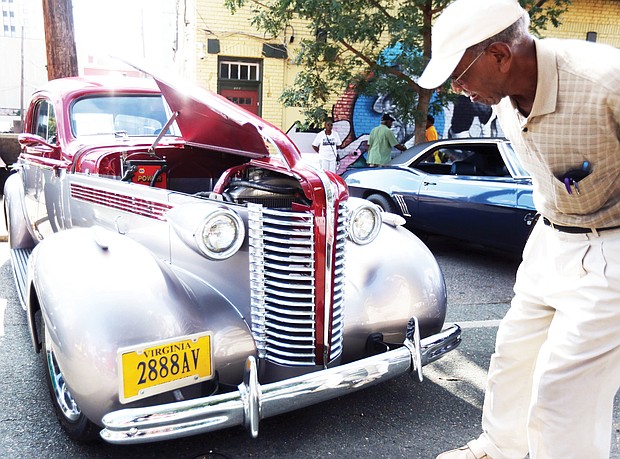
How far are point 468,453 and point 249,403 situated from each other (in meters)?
A: 0.92

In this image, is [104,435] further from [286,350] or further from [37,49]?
[37,49]

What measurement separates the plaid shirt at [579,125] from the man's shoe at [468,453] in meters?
1.01

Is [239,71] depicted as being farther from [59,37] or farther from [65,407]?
[65,407]

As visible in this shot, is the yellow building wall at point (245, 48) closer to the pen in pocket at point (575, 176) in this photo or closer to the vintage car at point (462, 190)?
the vintage car at point (462, 190)

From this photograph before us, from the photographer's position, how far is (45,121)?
A: 14.4 ft

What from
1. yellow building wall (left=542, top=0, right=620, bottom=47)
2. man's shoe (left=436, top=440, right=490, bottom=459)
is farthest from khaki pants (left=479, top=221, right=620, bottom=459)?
yellow building wall (left=542, top=0, right=620, bottom=47)

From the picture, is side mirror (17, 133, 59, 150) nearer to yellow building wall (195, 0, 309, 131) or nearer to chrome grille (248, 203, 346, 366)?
chrome grille (248, 203, 346, 366)

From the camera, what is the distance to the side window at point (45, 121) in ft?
13.5

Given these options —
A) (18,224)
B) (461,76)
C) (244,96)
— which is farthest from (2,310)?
(244,96)

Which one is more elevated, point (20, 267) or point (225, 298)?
point (225, 298)

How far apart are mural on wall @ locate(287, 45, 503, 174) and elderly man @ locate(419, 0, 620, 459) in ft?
35.8

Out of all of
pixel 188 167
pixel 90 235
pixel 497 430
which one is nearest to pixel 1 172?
pixel 188 167

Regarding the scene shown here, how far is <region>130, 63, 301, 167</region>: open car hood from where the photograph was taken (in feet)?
9.02

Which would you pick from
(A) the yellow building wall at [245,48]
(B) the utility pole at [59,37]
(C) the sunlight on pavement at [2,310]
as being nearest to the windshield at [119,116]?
(C) the sunlight on pavement at [2,310]
